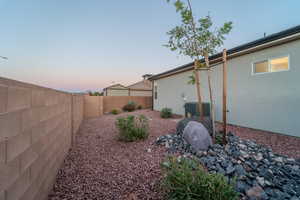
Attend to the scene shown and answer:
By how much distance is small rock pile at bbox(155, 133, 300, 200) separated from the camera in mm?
1954

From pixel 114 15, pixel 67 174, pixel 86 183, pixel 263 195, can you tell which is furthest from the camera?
pixel 114 15

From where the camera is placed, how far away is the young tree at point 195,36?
371 cm

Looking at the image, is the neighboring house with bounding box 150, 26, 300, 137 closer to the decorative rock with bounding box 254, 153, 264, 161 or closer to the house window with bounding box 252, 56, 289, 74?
the house window with bounding box 252, 56, 289, 74

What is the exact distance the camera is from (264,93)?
4949 mm

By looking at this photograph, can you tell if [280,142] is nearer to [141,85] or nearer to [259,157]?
[259,157]

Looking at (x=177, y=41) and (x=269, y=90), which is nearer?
(x=177, y=41)

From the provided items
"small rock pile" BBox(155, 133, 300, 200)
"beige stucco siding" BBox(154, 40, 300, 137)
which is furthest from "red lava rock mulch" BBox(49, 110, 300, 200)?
"beige stucco siding" BBox(154, 40, 300, 137)

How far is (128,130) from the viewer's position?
3855mm

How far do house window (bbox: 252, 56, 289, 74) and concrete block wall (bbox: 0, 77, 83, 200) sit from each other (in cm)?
659

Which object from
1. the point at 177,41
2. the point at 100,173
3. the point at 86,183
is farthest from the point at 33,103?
the point at 177,41

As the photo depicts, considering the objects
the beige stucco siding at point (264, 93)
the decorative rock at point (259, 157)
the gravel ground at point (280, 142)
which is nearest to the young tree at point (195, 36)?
the decorative rock at point (259, 157)

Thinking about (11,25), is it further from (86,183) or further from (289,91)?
(289,91)

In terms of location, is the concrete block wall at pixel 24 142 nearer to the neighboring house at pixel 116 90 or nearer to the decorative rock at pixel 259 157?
the decorative rock at pixel 259 157

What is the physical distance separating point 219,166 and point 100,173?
222cm
